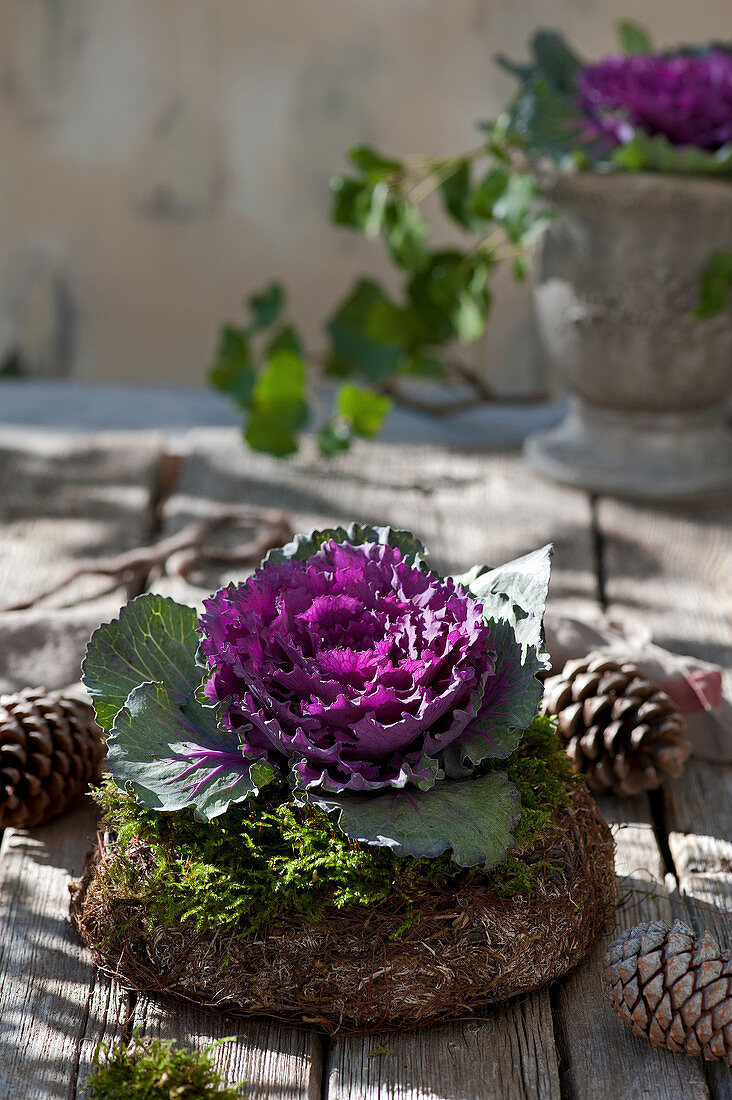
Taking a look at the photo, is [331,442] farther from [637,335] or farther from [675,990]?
[675,990]

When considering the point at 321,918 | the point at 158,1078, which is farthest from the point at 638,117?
the point at 158,1078

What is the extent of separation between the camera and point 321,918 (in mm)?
770

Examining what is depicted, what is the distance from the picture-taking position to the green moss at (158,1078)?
72cm

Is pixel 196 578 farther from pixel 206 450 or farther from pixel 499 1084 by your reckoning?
pixel 499 1084

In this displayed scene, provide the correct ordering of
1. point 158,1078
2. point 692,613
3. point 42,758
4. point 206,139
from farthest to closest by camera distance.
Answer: point 206,139, point 692,613, point 42,758, point 158,1078

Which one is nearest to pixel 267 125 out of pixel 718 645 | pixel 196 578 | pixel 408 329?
pixel 408 329

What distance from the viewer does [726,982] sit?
0.76 meters

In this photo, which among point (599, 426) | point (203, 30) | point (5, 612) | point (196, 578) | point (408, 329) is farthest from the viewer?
point (203, 30)

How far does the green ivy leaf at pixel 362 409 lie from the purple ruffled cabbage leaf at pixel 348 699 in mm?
1004

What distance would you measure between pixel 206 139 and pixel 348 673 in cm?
210

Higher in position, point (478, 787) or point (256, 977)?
point (478, 787)

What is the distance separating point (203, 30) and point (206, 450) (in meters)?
1.13

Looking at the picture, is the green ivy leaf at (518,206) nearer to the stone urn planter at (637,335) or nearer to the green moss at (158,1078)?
the stone urn planter at (637,335)

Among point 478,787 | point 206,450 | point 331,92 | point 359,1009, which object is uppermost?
point 331,92
